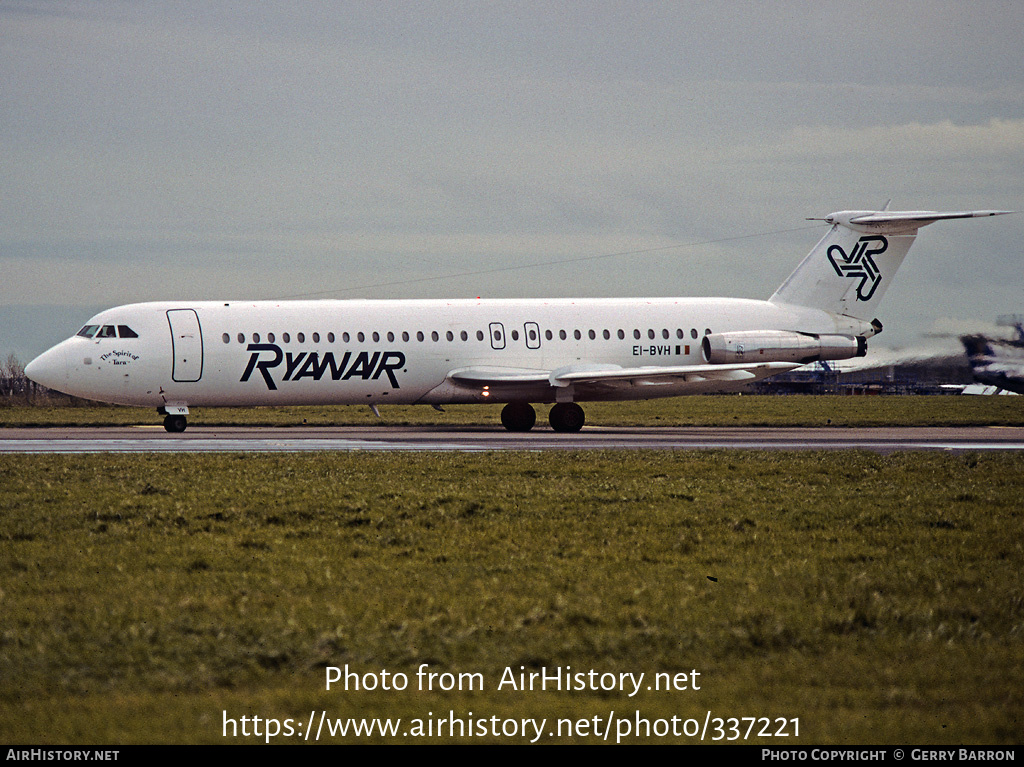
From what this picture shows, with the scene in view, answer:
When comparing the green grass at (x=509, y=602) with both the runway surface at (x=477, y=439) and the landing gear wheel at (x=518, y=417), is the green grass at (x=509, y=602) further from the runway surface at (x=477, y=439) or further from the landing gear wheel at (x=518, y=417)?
the landing gear wheel at (x=518, y=417)

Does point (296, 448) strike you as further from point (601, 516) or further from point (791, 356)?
point (791, 356)

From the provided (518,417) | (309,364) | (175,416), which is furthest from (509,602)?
(518,417)

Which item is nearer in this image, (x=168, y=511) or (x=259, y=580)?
(x=259, y=580)

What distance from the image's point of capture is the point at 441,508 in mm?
14195

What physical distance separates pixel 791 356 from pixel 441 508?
2430cm

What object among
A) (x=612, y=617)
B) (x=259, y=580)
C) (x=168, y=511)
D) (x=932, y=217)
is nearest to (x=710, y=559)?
(x=612, y=617)

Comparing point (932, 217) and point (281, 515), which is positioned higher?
point (932, 217)

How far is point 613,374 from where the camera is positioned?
33.8 m

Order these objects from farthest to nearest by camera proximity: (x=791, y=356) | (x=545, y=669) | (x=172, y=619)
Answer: (x=791, y=356) < (x=172, y=619) < (x=545, y=669)

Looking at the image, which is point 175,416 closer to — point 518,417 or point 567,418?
point 518,417

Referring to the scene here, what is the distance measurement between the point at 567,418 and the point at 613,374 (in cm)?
226

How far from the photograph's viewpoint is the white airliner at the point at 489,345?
3284 centimetres

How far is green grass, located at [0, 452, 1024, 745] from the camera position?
21.1 feet

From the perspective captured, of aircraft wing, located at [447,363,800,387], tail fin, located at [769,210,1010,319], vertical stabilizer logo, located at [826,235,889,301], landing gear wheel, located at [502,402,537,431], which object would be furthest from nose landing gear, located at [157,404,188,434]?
vertical stabilizer logo, located at [826,235,889,301]
